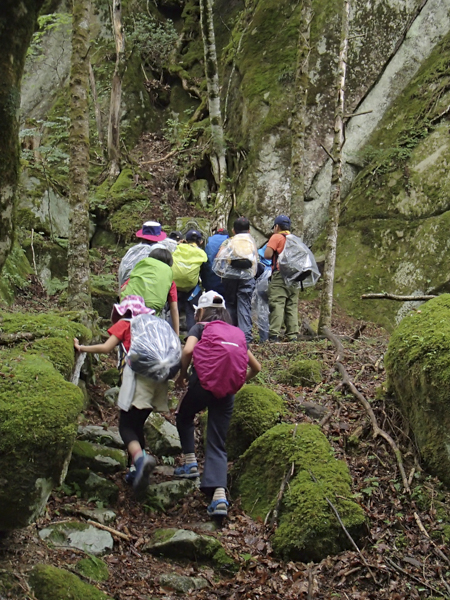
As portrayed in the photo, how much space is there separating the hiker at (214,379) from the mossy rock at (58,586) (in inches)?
58.5

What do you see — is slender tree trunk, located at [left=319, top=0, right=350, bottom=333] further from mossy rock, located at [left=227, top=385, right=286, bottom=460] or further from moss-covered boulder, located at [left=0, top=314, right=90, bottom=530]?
moss-covered boulder, located at [left=0, top=314, right=90, bottom=530]

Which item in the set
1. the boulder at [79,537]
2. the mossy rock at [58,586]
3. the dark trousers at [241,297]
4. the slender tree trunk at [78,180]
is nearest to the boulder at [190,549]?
the boulder at [79,537]

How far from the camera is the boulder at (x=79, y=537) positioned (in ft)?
13.8

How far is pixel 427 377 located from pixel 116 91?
13.0 meters

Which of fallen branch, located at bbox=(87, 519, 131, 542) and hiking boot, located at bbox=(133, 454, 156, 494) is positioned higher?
hiking boot, located at bbox=(133, 454, 156, 494)

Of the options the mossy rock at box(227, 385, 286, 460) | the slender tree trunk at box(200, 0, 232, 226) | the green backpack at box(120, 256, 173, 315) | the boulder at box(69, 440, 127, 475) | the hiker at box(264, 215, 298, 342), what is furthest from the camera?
the slender tree trunk at box(200, 0, 232, 226)

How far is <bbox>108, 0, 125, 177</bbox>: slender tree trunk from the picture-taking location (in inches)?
598

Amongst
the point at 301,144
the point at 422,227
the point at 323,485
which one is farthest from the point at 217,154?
the point at 323,485

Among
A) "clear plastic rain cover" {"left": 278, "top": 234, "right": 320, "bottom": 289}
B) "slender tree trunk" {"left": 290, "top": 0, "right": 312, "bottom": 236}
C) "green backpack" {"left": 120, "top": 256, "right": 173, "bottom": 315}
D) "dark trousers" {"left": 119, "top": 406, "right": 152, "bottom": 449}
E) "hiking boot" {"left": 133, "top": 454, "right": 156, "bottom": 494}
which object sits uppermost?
"slender tree trunk" {"left": 290, "top": 0, "right": 312, "bottom": 236}

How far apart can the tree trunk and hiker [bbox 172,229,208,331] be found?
6.10 metres

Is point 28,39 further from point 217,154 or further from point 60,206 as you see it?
point 217,154

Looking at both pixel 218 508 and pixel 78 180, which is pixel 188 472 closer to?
pixel 218 508

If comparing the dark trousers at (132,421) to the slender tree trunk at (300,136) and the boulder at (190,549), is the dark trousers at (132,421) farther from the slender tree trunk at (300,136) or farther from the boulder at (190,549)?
the slender tree trunk at (300,136)

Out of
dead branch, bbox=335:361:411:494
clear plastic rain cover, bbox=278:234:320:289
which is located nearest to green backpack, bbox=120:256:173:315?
dead branch, bbox=335:361:411:494
